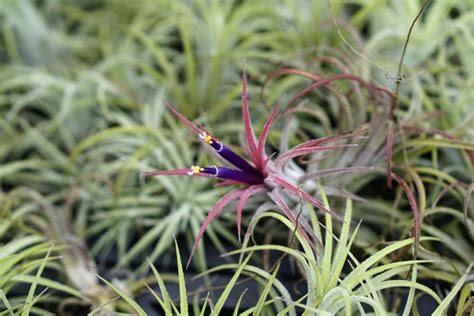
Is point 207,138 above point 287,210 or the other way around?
above

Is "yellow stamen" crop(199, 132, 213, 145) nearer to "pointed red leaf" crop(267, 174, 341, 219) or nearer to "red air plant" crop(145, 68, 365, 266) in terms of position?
"red air plant" crop(145, 68, 365, 266)

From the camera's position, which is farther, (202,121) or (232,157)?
(202,121)

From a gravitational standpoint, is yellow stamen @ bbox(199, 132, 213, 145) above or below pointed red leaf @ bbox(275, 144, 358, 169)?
above

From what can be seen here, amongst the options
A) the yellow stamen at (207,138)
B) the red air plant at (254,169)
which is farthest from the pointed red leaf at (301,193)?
the yellow stamen at (207,138)

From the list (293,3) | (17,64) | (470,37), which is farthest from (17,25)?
(470,37)

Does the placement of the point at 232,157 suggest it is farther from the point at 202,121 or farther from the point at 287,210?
the point at 202,121

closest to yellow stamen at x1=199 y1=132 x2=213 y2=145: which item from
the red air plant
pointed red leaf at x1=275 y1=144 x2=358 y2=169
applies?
the red air plant

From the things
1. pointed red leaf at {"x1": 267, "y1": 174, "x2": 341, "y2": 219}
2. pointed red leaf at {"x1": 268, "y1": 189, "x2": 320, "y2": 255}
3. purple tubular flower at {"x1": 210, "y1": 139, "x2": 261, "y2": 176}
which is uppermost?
purple tubular flower at {"x1": 210, "y1": 139, "x2": 261, "y2": 176}

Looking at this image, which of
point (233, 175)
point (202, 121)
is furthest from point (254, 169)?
point (202, 121)
